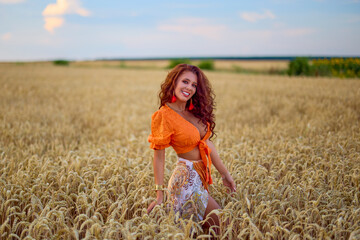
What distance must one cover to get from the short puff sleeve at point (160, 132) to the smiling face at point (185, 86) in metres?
0.24

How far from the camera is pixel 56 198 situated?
8.62 ft

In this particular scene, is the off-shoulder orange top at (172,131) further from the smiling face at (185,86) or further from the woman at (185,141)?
the smiling face at (185,86)

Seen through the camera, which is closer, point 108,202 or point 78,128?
point 108,202

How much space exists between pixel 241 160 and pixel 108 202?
1994 millimetres

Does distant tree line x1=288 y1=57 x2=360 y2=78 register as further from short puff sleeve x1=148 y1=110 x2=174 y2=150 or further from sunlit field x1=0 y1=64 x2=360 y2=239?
short puff sleeve x1=148 y1=110 x2=174 y2=150

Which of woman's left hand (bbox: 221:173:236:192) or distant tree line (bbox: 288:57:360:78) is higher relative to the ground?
distant tree line (bbox: 288:57:360:78)

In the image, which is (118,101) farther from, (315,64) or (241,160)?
(315,64)

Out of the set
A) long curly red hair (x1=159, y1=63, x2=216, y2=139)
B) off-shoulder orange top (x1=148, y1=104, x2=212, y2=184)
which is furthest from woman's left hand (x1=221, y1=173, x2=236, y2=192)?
long curly red hair (x1=159, y1=63, x2=216, y2=139)

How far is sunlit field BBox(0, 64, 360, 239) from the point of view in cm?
214

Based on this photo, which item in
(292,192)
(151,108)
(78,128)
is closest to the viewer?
(292,192)

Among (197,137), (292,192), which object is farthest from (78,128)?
(292,192)

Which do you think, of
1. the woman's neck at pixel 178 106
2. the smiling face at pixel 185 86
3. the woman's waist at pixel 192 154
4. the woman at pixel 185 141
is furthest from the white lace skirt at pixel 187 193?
the smiling face at pixel 185 86

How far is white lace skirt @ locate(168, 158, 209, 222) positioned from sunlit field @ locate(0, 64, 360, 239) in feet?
0.52

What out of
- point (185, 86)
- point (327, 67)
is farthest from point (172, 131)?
point (327, 67)
